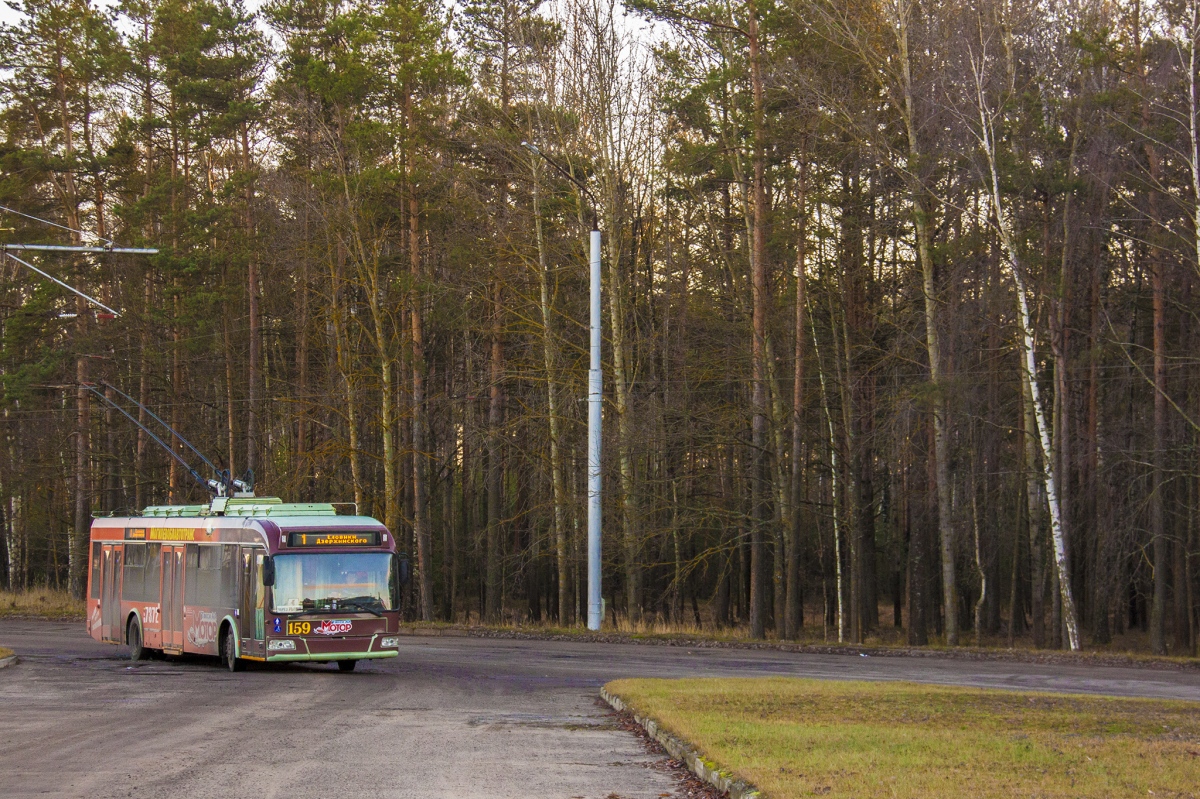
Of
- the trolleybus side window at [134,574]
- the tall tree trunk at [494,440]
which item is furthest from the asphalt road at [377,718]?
the tall tree trunk at [494,440]

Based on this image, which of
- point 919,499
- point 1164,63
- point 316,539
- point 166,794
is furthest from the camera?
point 919,499

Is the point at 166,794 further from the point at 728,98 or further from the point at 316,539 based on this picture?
the point at 728,98

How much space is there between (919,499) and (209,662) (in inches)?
760

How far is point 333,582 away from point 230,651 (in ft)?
7.38

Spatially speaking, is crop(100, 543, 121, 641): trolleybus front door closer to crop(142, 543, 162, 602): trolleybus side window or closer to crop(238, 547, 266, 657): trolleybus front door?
crop(142, 543, 162, 602): trolleybus side window

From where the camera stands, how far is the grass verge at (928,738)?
8.99 metres

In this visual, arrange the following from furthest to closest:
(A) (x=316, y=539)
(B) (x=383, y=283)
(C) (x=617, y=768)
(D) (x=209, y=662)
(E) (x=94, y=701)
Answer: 1. (B) (x=383, y=283)
2. (D) (x=209, y=662)
3. (A) (x=316, y=539)
4. (E) (x=94, y=701)
5. (C) (x=617, y=768)

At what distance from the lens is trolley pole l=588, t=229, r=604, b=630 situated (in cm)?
2962

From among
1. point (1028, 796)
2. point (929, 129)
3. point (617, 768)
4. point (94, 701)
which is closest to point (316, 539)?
point (94, 701)

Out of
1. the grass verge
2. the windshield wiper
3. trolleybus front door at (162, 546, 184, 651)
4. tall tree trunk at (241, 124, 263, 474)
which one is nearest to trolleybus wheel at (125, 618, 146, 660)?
trolleybus front door at (162, 546, 184, 651)

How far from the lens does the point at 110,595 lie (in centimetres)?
2588

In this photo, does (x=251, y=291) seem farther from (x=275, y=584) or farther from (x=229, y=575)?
(x=275, y=584)

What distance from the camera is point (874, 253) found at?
1377 inches

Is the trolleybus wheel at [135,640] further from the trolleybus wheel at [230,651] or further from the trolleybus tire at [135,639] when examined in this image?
the trolleybus wheel at [230,651]
